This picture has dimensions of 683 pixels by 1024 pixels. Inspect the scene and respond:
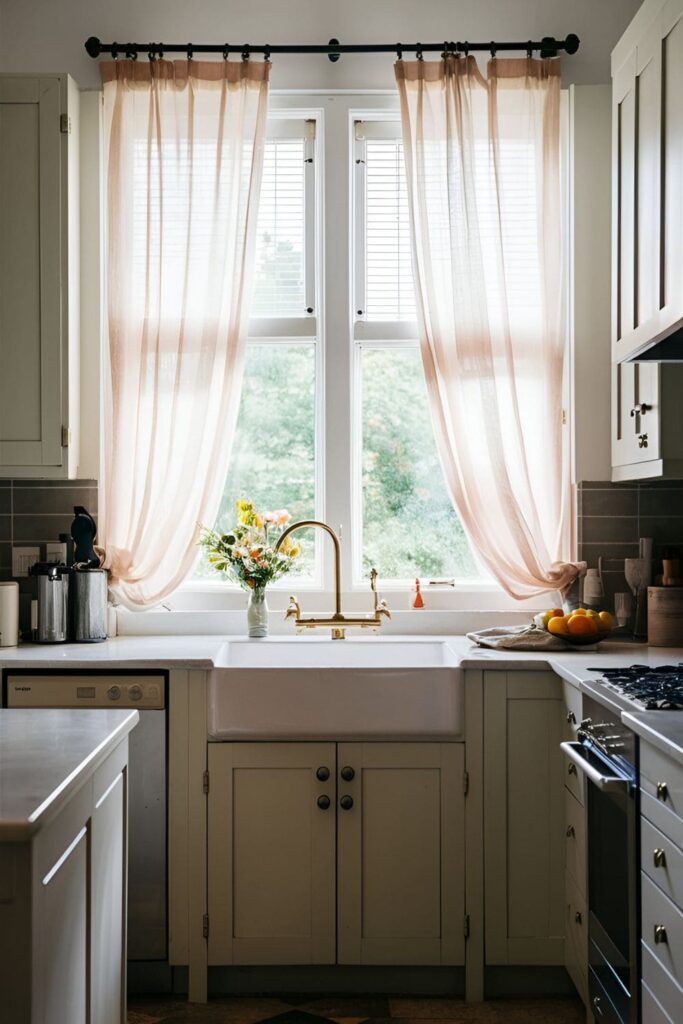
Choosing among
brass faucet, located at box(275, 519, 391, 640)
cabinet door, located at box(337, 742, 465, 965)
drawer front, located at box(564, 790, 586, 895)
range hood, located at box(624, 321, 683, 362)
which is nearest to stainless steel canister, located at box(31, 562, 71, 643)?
brass faucet, located at box(275, 519, 391, 640)

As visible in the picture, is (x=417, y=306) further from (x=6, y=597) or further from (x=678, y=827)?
(x=678, y=827)

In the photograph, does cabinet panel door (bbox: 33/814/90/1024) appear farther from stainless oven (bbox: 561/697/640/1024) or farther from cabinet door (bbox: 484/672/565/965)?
cabinet door (bbox: 484/672/565/965)

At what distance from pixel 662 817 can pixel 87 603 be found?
6.34 feet

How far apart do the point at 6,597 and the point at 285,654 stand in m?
0.89

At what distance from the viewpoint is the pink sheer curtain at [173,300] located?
10.5ft

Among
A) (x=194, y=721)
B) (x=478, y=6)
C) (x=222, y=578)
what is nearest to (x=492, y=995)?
(x=194, y=721)

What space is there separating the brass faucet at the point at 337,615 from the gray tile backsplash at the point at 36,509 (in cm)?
73

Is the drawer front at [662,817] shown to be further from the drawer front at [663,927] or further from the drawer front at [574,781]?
the drawer front at [574,781]

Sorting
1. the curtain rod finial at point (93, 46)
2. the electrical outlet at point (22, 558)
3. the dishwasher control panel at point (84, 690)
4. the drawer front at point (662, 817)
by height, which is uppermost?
the curtain rod finial at point (93, 46)

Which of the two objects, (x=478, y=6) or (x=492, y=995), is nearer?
(x=492, y=995)

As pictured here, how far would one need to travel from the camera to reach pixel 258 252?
3420 mm

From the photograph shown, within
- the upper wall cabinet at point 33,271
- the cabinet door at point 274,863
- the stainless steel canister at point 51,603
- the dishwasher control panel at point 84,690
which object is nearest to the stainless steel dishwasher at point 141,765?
the dishwasher control panel at point 84,690

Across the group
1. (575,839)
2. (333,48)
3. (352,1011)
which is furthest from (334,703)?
(333,48)

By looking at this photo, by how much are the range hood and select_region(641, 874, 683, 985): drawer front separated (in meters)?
1.29
